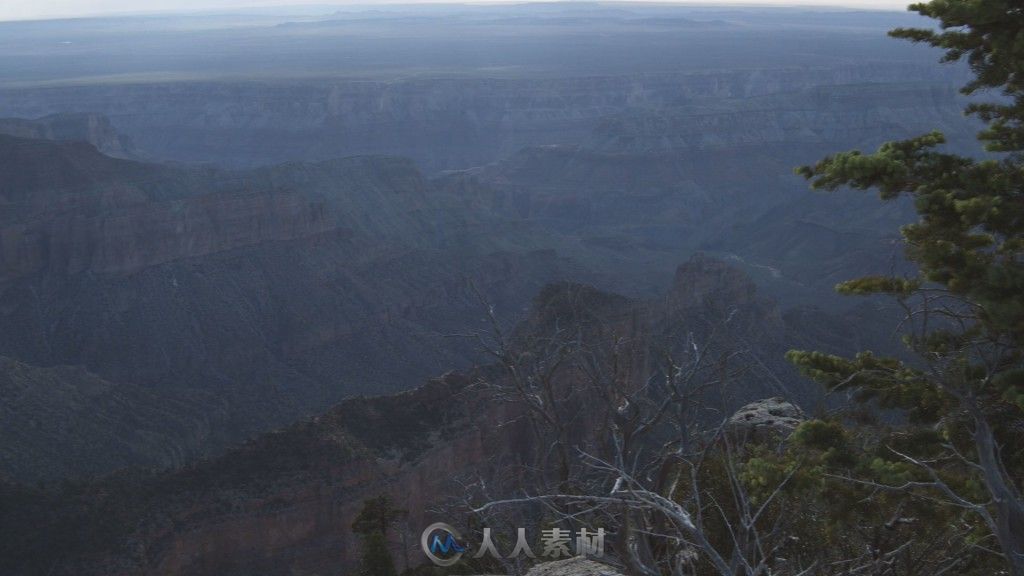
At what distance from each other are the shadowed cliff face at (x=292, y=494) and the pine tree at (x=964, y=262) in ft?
24.1

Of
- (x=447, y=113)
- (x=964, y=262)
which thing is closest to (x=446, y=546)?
(x=964, y=262)

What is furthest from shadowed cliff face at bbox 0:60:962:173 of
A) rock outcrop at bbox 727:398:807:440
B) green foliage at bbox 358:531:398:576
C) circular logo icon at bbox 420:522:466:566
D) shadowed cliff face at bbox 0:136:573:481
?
circular logo icon at bbox 420:522:466:566

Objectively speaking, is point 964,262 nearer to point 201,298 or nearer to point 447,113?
point 201,298

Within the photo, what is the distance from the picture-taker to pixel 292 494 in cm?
2428

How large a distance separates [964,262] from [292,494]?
17682 millimetres

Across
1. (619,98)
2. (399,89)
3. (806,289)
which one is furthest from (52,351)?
(619,98)

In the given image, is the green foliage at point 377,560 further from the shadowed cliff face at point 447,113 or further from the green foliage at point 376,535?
the shadowed cliff face at point 447,113

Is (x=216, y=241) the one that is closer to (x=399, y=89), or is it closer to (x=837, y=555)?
(x=837, y=555)

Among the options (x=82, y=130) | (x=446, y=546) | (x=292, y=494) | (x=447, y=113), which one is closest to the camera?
(x=446, y=546)

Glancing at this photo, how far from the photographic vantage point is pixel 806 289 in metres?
65.2

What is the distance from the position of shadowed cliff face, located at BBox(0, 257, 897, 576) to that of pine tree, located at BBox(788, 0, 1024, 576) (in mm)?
7334

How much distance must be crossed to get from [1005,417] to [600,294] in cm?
2580

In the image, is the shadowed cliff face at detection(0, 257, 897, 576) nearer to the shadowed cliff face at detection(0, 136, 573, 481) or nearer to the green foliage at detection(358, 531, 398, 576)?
the green foliage at detection(358, 531, 398, 576)

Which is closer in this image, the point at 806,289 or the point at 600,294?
the point at 600,294
